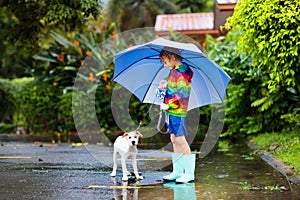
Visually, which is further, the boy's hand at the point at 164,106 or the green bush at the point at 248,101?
the green bush at the point at 248,101

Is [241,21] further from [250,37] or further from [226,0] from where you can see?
[226,0]

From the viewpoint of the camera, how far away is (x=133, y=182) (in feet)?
25.7

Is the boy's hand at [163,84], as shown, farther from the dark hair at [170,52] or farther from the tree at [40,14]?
the tree at [40,14]

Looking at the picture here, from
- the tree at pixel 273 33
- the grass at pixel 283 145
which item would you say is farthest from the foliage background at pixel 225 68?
the grass at pixel 283 145

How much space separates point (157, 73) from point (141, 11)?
94.1ft

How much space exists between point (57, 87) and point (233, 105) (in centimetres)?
597

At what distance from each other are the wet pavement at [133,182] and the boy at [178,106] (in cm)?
25

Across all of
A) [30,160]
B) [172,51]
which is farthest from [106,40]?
[172,51]

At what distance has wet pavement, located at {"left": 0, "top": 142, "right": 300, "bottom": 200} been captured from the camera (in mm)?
6867

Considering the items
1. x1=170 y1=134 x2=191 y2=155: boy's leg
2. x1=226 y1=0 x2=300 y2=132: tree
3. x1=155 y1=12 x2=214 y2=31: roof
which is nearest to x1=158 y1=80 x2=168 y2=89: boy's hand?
x1=170 y1=134 x2=191 y2=155: boy's leg

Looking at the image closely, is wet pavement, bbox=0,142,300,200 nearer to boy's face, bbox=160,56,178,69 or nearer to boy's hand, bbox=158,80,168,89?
boy's hand, bbox=158,80,168,89

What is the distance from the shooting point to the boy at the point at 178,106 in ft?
25.7

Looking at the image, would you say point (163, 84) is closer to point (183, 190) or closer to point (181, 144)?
point (181, 144)

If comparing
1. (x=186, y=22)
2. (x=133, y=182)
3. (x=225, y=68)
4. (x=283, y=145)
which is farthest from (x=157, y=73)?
(x=186, y=22)
